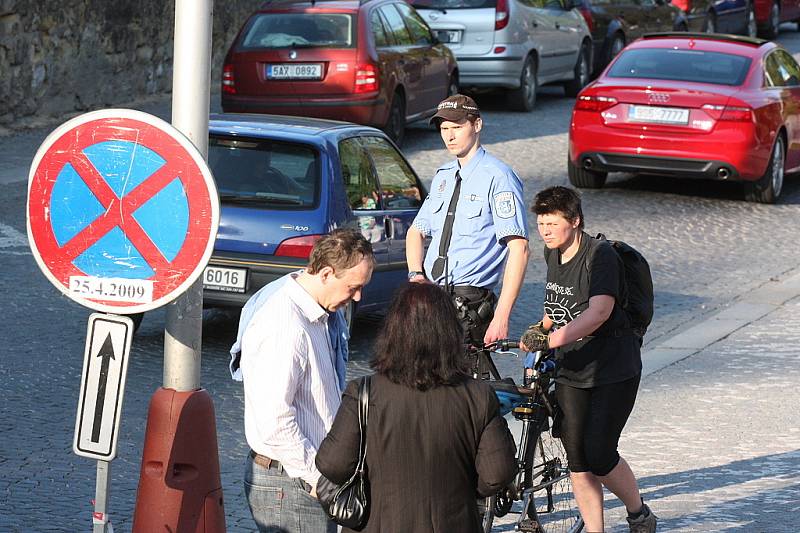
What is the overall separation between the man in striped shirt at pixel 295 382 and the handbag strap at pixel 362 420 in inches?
13.6

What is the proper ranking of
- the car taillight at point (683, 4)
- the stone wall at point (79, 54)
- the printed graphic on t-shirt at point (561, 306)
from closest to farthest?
the printed graphic on t-shirt at point (561, 306)
the stone wall at point (79, 54)
the car taillight at point (683, 4)

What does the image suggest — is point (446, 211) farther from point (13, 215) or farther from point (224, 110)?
point (224, 110)

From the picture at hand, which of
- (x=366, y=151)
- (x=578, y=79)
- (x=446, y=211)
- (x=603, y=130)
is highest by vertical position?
(x=446, y=211)

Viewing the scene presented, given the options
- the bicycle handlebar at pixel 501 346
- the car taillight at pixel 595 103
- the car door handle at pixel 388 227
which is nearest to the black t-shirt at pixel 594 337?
the bicycle handlebar at pixel 501 346

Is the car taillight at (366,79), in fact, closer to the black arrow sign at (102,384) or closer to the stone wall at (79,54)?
the stone wall at (79,54)

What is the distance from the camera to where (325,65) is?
16.0m

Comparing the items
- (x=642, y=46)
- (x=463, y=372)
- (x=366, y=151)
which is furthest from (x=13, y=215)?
(x=463, y=372)

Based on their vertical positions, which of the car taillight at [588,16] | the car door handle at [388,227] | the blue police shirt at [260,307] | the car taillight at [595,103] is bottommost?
the car taillight at [588,16]

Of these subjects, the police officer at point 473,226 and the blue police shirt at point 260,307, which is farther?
the police officer at point 473,226

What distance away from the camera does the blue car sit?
8.77 metres

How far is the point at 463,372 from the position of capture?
4055 millimetres

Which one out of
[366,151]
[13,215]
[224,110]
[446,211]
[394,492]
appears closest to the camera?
[394,492]

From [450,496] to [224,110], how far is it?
42.3 ft

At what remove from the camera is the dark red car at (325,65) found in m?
16.0
